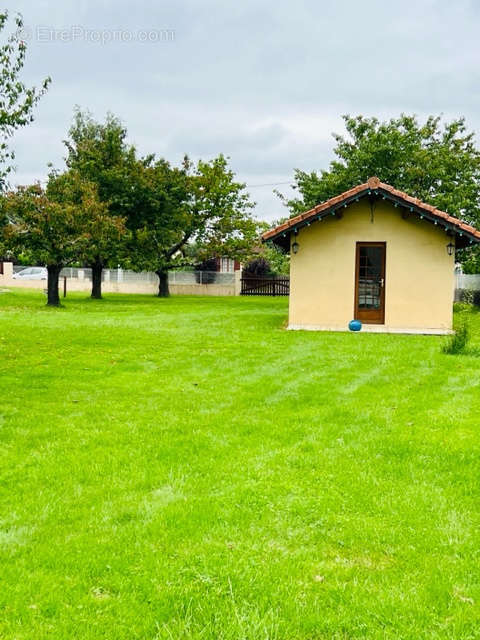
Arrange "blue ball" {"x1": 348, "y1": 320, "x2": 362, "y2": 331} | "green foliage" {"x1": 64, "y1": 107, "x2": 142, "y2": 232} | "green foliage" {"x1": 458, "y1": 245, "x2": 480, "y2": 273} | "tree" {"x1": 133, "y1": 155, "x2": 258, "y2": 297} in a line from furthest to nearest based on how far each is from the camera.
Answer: "tree" {"x1": 133, "y1": 155, "x2": 258, "y2": 297}, "green foliage" {"x1": 64, "y1": 107, "x2": 142, "y2": 232}, "green foliage" {"x1": 458, "y1": 245, "x2": 480, "y2": 273}, "blue ball" {"x1": 348, "y1": 320, "x2": 362, "y2": 331}

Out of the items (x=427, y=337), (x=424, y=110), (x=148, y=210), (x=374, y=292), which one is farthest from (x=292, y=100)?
(x=427, y=337)

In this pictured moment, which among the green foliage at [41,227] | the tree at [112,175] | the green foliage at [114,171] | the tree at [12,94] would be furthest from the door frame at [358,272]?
the green foliage at [114,171]

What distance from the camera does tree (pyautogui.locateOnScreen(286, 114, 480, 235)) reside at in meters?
22.0

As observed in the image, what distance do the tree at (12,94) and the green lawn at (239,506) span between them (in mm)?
4156

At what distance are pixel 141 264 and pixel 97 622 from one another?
82.7 ft

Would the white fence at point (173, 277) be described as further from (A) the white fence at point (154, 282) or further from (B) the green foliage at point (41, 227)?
(B) the green foliage at point (41, 227)

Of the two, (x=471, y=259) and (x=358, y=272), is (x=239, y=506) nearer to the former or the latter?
(x=358, y=272)

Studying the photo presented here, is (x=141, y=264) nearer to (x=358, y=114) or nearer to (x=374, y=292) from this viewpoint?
(x=358, y=114)

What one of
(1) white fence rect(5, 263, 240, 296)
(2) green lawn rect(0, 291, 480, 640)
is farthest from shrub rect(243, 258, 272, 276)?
(2) green lawn rect(0, 291, 480, 640)

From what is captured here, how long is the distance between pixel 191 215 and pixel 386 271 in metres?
17.0

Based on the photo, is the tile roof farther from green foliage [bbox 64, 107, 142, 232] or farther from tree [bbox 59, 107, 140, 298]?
green foliage [bbox 64, 107, 142, 232]

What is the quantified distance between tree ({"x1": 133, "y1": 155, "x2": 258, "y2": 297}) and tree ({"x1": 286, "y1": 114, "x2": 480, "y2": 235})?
6848 millimetres

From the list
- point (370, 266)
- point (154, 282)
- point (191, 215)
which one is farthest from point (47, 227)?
point (154, 282)

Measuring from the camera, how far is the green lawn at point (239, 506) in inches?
99.3
